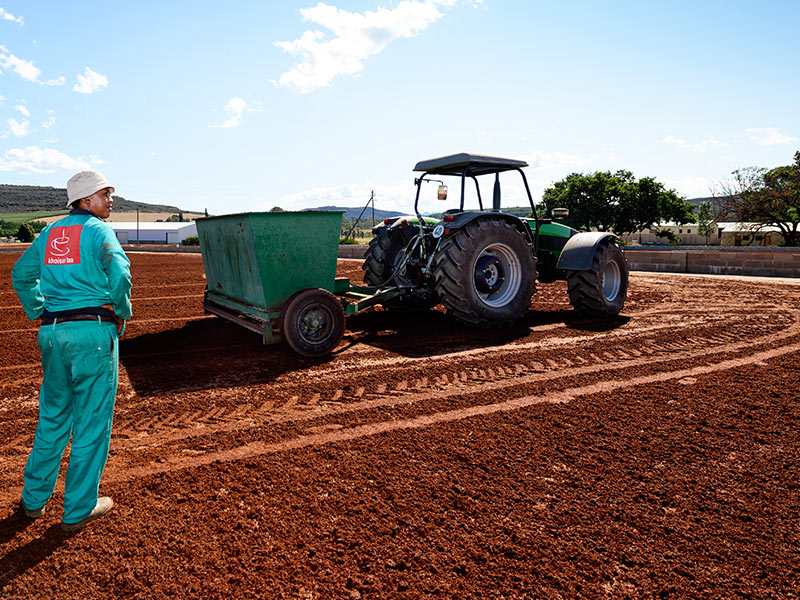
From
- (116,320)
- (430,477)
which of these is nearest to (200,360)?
(116,320)

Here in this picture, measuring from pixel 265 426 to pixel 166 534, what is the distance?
4.24 feet

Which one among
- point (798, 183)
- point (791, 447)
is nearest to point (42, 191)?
point (798, 183)

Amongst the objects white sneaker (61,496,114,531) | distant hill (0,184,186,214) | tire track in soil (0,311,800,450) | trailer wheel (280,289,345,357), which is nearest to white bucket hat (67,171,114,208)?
white sneaker (61,496,114,531)

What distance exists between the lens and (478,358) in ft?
18.3

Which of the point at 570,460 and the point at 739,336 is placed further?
the point at 739,336

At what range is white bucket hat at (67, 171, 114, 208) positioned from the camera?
270 centimetres

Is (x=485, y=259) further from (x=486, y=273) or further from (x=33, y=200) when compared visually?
(x=33, y=200)

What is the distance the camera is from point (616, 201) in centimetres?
4944

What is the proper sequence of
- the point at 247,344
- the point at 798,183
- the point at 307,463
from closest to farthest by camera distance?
the point at 307,463 < the point at 247,344 < the point at 798,183

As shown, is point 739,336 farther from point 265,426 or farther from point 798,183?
point 798,183

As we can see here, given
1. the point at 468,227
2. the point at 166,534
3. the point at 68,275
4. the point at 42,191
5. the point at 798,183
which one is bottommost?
the point at 166,534

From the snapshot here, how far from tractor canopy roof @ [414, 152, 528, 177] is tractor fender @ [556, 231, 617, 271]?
1.36 metres

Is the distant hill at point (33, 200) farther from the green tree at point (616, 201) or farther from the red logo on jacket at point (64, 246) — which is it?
the red logo on jacket at point (64, 246)

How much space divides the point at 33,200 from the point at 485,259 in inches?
7060
